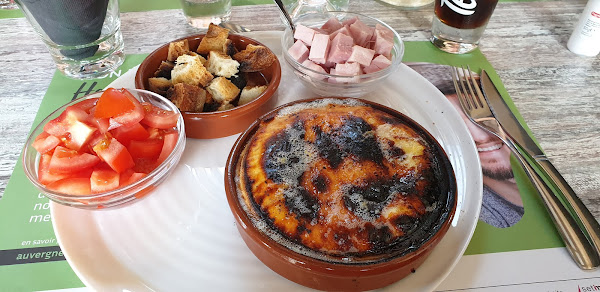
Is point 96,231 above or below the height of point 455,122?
below

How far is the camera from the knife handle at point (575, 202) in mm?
1132

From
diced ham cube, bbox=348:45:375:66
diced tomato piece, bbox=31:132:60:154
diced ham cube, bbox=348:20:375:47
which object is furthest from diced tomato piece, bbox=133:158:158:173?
diced ham cube, bbox=348:20:375:47

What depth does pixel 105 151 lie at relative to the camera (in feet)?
3.71

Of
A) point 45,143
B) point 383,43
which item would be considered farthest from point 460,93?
point 45,143

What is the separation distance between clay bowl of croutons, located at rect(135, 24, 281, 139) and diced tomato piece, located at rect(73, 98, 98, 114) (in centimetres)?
15

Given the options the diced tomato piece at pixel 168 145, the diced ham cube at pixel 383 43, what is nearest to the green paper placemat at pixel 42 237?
the diced tomato piece at pixel 168 145

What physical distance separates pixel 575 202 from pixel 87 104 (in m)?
1.56

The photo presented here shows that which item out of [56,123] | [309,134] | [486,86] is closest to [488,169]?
[486,86]

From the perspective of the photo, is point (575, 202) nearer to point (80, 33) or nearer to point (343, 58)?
point (343, 58)

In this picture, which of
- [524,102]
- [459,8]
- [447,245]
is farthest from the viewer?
[459,8]

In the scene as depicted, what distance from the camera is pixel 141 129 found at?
4.10 feet

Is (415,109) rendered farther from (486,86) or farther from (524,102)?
(524,102)

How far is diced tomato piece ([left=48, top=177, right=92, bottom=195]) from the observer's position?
1111 millimetres

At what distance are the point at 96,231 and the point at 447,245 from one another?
3.20ft
